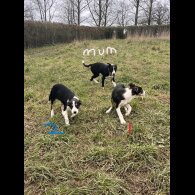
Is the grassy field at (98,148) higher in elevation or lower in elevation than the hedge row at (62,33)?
lower

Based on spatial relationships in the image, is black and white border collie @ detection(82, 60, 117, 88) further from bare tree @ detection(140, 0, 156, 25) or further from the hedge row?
bare tree @ detection(140, 0, 156, 25)

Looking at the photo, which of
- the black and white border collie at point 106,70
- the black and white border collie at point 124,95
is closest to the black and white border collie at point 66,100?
→ the black and white border collie at point 124,95

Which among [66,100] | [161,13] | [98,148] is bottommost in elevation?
[98,148]

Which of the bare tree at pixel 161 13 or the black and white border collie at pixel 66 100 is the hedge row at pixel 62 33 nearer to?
the bare tree at pixel 161 13

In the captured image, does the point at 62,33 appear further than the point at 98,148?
Yes

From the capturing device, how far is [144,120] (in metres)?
6.15

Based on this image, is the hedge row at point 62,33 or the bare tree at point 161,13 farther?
the bare tree at point 161,13

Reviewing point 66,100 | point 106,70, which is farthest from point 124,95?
point 106,70

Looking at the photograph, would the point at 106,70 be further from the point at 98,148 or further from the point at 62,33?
the point at 62,33

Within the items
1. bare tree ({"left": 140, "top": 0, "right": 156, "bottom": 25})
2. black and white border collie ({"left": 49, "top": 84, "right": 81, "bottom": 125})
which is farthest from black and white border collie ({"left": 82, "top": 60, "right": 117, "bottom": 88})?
bare tree ({"left": 140, "top": 0, "right": 156, "bottom": 25})
